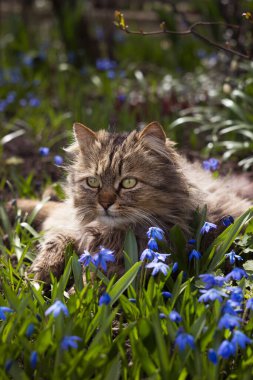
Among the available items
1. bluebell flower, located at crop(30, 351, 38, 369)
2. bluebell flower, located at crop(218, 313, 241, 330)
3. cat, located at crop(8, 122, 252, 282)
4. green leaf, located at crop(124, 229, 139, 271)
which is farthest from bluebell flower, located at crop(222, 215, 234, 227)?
bluebell flower, located at crop(30, 351, 38, 369)

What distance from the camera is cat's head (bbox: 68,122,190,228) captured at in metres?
3.13

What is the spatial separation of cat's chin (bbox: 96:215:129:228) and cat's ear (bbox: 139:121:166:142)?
0.46 meters

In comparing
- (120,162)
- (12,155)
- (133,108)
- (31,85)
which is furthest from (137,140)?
(31,85)

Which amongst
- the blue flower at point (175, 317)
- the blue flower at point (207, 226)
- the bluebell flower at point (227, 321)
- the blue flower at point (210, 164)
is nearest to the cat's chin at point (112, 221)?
the blue flower at point (207, 226)

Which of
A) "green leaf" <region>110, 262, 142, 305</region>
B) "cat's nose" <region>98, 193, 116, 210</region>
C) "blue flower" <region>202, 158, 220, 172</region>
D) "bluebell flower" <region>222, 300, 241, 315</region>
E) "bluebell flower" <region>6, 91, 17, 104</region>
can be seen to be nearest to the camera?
"bluebell flower" <region>222, 300, 241, 315</region>

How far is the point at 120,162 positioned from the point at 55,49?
6048mm

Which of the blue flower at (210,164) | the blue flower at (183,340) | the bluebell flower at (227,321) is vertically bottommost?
the blue flower at (210,164)

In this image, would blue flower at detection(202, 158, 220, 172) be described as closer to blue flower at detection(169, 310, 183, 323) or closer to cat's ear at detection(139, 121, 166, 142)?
cat's ear at detection(139, 121, 166, 142)

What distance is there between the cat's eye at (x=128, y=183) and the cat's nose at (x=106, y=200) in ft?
0.30

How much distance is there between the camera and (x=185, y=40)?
8742 millimetres

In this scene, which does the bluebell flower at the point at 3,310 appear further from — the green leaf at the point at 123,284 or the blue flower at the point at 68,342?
the green leaf at the point at 123,284

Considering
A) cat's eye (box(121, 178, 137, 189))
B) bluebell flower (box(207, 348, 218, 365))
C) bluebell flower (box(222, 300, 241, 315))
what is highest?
cat's eye (box(121, 178, 137, 189))

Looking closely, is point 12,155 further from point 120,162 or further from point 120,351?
point 120,351

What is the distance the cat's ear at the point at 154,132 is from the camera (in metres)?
3.16
